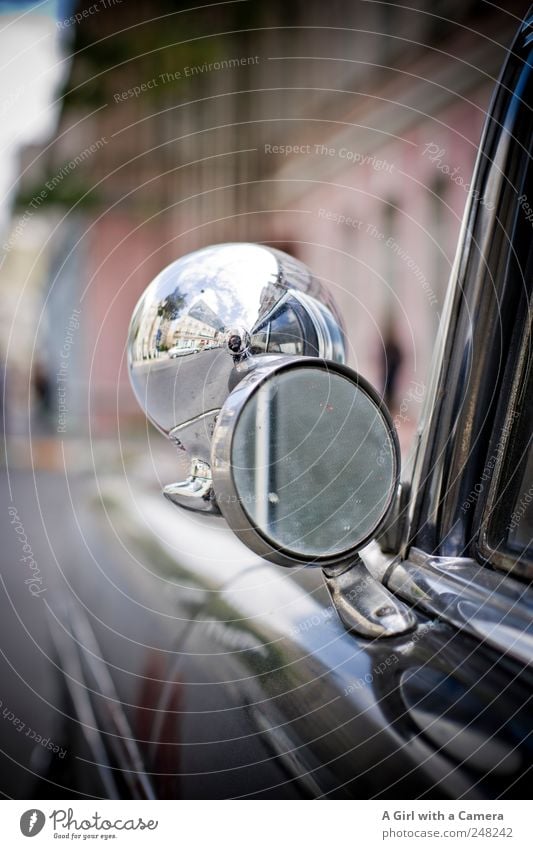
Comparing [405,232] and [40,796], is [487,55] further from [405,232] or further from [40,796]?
[40,796]

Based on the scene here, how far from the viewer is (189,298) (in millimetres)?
1015

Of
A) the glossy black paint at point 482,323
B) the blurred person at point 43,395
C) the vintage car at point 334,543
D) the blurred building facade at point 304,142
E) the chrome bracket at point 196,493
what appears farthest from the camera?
the blurred person at point 43,395

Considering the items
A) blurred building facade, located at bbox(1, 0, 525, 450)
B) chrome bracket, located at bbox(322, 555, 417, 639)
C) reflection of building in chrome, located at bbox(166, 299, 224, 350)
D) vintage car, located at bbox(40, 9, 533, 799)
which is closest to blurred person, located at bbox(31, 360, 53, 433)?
blurred building facade, located at bbox(1, 0, 525, 450)

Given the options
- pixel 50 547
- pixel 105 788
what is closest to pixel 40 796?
pixel 105 788

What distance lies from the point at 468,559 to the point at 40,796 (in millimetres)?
692

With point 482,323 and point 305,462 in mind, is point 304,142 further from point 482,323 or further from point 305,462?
point 305,462

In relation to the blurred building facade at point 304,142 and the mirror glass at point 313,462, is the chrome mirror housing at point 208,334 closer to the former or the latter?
the mirror glass at point 313,462

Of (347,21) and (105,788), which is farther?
(347,21)

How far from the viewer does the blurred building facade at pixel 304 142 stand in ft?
15.5

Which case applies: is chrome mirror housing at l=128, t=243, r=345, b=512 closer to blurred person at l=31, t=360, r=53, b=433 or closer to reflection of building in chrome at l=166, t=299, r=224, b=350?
reflection of building in chrome at l=166, t=299, r=224, b=350

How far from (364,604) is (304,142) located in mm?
6857

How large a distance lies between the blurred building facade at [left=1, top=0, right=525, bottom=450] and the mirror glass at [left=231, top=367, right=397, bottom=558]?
10.5ft

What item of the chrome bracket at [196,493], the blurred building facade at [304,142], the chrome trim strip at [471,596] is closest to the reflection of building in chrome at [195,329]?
the chrome bracket at [196,493]

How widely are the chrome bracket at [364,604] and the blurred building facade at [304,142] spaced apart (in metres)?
3.10
